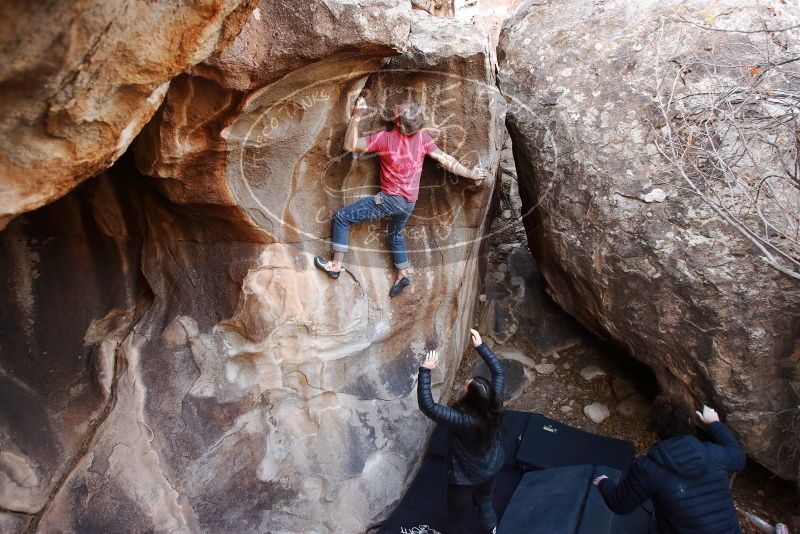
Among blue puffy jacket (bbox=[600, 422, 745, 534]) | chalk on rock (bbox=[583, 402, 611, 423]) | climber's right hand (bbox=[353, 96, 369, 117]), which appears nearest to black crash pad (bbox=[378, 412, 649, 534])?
chalk on rock (bbox=[583, 402, 611, 423])

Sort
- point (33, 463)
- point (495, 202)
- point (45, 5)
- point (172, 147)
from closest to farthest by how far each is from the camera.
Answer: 1. point (45, 5)
2. point (172, 147)
3. point (33, 463)
4. point (495, 202)

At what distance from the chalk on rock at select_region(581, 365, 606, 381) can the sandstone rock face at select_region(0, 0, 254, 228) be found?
366 cm

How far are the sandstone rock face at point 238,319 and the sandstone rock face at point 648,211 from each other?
2.26 feet

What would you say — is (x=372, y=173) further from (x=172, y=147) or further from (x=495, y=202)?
(x=495, y=202)

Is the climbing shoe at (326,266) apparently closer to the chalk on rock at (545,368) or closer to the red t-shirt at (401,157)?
the red t-shirt at (401,157)

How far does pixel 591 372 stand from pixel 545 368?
35 centimetres

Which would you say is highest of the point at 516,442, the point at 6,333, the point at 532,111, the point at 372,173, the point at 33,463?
the point at 532,111

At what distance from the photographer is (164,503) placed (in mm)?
3309

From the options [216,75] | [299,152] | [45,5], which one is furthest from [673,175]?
[45,5]

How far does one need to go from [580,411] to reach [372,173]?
233 cm

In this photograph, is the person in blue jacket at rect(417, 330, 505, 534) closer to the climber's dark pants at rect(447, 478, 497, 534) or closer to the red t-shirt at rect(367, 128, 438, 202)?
the climber's dark pants at rect(447, 478, 497, 534)

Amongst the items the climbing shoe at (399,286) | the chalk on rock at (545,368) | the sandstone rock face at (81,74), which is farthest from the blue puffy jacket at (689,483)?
the sandstone rock face at (81,74)

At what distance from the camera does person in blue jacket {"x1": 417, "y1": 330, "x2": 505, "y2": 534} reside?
9.95 feet

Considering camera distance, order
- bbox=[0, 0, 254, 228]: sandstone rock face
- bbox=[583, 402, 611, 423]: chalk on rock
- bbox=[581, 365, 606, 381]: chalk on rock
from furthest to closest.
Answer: bbox=[581, 365, 606, 381]: chalk on rock → bbox=[583, 402, 611, 423]: chalk on rock → bbox=[0, 0, 254, 228]: sandstone rock face
